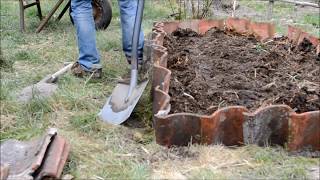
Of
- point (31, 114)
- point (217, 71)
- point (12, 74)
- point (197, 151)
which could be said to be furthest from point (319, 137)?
point (12, 74)

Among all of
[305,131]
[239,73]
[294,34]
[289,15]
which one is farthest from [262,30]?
[289,15]

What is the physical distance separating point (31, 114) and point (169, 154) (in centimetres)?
103

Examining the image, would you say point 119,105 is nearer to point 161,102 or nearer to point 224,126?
point 161,102

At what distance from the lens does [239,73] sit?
3.70 meters

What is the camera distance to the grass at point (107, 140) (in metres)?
2.57

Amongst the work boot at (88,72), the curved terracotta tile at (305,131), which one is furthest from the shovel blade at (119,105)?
the curved terracotta tile at (305,131)

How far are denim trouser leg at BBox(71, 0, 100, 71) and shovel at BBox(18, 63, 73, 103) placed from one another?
230mm

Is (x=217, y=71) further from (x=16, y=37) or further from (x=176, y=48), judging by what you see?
(x=16, y=37)

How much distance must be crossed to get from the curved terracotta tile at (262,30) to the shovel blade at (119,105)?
1.83 meters

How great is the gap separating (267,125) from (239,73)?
0.98m

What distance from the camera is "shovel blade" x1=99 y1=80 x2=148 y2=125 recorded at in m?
3.20

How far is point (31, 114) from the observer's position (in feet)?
10.7

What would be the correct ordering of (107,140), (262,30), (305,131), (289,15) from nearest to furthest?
(305,131) → (107,140) → (262,30) → (289,15)

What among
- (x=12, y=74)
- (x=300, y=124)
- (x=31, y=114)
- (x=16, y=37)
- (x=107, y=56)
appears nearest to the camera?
(x=300, y=124)
